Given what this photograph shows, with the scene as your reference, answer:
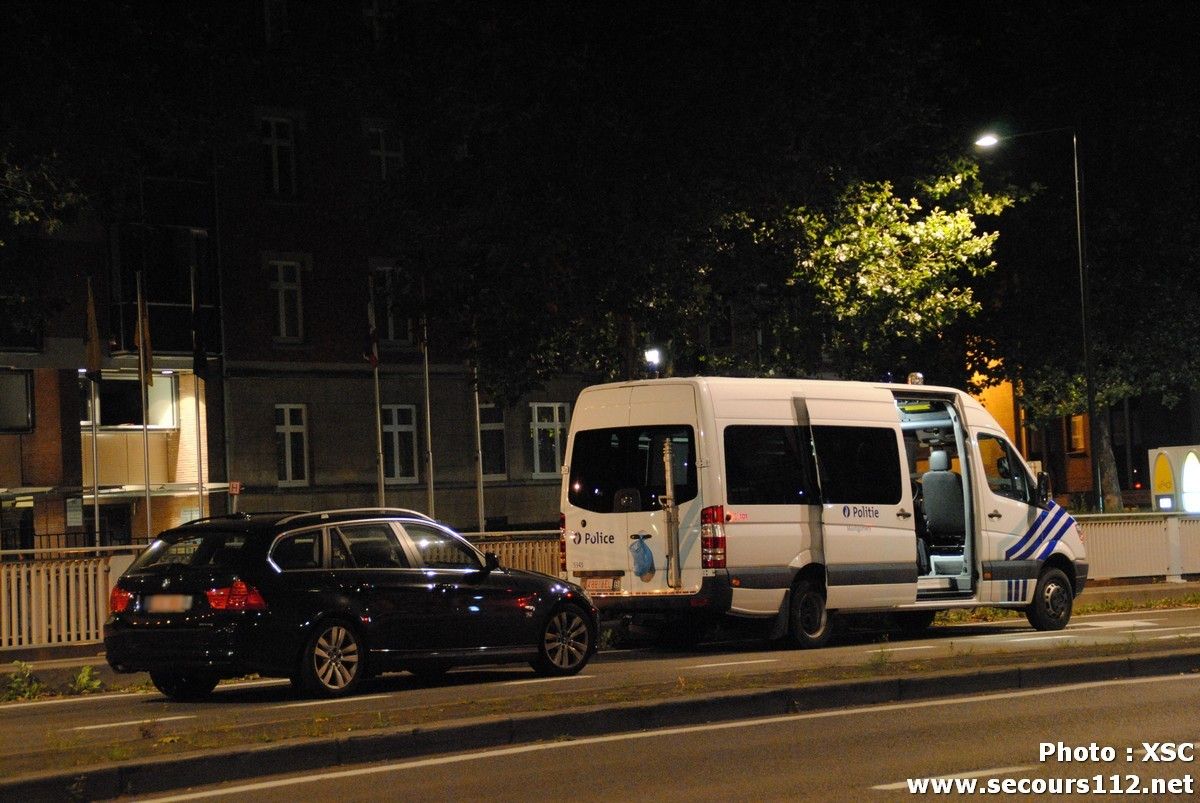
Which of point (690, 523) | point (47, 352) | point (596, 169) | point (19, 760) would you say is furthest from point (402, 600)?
point (47, 352)

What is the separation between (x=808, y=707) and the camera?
12312 mm

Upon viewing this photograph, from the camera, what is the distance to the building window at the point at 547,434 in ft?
150

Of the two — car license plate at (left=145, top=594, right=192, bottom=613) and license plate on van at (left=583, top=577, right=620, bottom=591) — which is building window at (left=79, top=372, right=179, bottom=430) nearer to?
license plate on van at (left=583, top=577, right=620, bottom=591)

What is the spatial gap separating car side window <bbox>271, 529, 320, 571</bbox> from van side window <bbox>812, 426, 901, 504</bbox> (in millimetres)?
6125

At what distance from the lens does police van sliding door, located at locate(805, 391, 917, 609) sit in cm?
1844

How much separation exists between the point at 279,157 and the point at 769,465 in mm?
27024

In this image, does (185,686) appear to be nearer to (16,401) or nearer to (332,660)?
(332,660)

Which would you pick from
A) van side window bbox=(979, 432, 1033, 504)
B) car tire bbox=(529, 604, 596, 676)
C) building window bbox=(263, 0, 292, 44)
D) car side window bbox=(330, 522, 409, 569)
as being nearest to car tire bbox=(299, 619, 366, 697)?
car side window bbox=(330, 522, 409, 569)

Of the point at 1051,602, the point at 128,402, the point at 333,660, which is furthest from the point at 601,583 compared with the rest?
the point at 128,402

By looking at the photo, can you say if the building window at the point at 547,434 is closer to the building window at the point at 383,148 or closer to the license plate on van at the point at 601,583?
the building window at the point at 383,148

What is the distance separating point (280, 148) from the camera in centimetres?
4238

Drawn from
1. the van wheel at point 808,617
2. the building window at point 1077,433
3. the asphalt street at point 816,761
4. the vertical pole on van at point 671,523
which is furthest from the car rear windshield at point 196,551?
the building window at point 1077,433

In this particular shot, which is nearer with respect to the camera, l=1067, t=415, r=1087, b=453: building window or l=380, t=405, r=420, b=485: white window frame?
l=380, t=405, r=420, b=485: white window frame

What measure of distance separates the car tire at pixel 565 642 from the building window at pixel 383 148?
28927 mm
